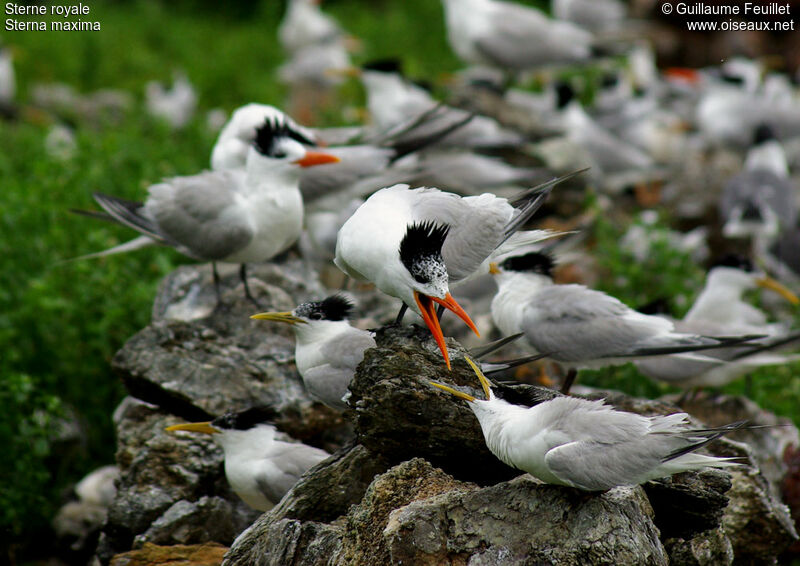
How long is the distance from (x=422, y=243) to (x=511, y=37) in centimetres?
632

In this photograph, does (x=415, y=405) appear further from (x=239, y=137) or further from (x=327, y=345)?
(x=239, y=137)

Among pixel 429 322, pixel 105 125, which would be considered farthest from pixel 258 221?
pixel 105 125

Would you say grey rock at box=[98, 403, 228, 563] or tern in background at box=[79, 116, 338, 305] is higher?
tern in background at box=[79, 116, 338, 305]

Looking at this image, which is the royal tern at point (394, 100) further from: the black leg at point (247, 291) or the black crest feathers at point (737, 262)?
the black leg at point (247, 291)

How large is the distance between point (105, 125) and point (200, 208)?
5.14 m

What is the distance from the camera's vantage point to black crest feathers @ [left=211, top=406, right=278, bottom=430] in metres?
4.22

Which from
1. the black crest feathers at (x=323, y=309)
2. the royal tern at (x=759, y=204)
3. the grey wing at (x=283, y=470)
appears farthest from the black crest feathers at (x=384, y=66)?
the grey wing at (x=283, y=470)

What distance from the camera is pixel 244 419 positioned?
13.9 feet

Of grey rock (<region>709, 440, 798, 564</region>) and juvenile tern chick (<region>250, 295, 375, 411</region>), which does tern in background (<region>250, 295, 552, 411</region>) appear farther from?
grey rock (<region>709, 440, 798, 564</region>)

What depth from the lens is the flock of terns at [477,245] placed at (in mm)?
3188

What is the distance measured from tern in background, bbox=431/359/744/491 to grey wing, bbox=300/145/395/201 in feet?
9.88

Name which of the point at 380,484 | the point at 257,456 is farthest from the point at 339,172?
the point at 380,484

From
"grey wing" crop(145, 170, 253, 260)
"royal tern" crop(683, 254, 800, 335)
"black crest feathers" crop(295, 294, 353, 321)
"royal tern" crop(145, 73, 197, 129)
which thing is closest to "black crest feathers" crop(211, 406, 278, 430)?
"black crest feathers" crop(295, 294, 353, 321)

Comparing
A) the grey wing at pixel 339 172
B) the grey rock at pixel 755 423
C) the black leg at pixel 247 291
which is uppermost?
the grey wing at pixel 339 172
